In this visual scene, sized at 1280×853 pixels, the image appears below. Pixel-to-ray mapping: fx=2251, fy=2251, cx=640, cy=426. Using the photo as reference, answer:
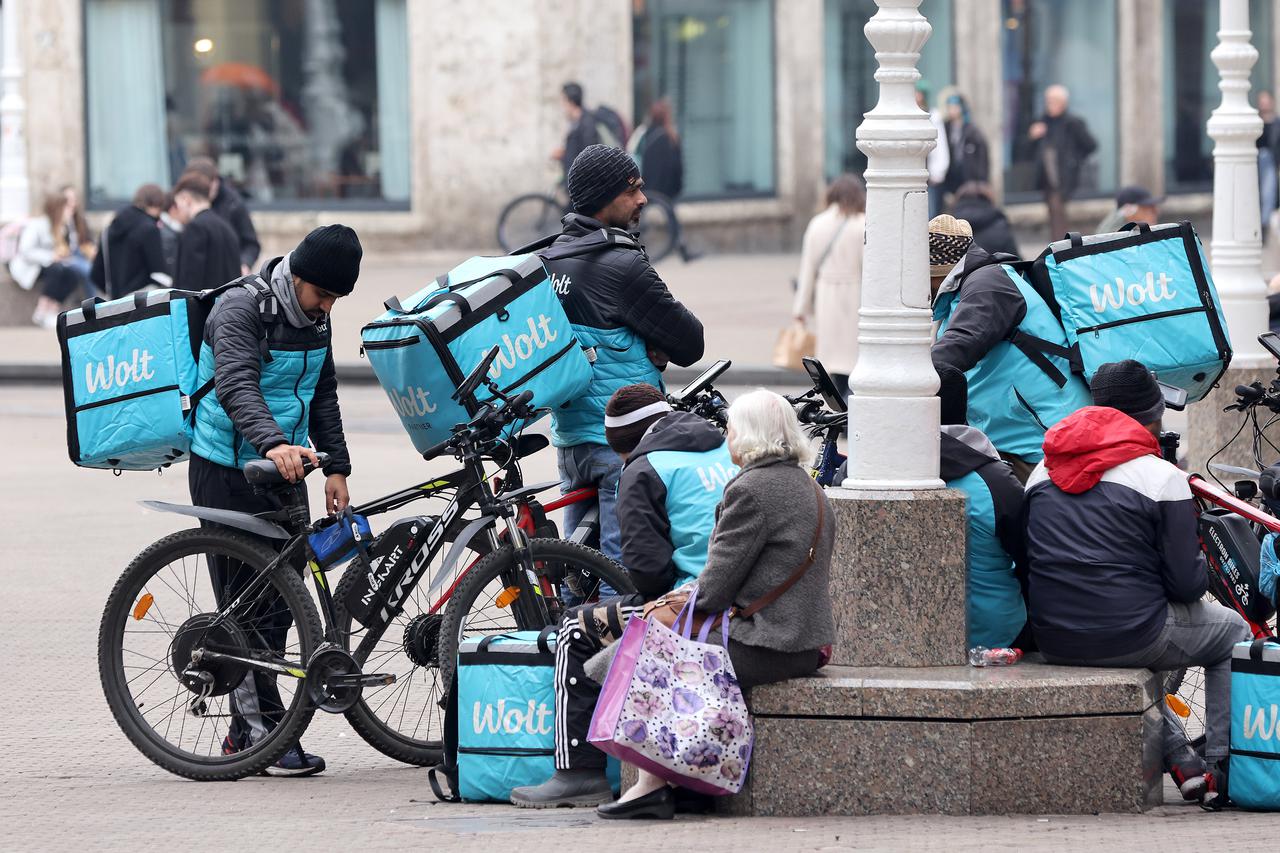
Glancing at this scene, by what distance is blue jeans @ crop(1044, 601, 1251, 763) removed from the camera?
6.19 metres

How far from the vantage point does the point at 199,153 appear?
27.3 meters

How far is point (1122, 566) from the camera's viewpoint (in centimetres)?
615

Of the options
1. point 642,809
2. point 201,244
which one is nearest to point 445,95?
point 201,244

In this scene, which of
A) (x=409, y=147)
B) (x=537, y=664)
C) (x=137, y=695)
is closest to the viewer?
(x=537, y=664)

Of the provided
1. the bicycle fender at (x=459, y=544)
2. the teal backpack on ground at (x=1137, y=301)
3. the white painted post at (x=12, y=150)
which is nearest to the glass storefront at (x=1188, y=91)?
the white painted post at (x=12, y=150)

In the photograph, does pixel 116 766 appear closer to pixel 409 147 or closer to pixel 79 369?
pixel 79 369

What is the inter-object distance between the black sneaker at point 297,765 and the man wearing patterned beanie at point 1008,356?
2.41 metres

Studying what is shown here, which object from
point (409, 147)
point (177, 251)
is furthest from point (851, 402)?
point (409, 147)

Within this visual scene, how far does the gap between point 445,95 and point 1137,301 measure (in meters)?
19.2

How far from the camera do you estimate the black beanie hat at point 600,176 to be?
7.39 metres

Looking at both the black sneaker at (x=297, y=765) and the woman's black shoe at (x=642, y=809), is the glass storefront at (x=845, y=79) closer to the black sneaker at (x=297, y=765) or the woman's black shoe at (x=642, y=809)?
the black sneaker at (x=297, y=765)

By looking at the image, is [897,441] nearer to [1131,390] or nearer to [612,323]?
[1131,390]

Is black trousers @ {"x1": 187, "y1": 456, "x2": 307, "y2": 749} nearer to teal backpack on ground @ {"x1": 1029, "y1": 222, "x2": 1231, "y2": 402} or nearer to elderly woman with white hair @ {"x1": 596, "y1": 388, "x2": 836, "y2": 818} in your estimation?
elderly woman with white hair @ {"x1": 596, "y1": 388, "x2": 836, "y2": 818}

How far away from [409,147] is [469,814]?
21256 millimetres
